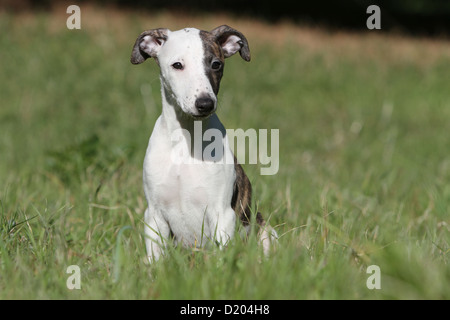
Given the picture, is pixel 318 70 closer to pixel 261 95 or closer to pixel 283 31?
pixel 261 95

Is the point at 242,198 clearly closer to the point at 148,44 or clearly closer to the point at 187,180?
the point at 187,180

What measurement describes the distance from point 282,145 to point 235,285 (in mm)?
7230

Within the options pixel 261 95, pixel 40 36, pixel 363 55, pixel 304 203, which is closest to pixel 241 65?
pixel 261 95

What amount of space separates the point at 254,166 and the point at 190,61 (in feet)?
11.2

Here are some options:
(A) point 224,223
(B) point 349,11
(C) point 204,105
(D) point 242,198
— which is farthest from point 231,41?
(B) point 349,11

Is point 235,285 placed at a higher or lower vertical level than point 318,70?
lower

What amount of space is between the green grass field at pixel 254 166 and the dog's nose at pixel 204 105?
0.81 m

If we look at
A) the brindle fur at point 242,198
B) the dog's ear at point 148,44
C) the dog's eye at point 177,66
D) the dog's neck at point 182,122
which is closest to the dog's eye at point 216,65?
the dog's eye at point 177,66

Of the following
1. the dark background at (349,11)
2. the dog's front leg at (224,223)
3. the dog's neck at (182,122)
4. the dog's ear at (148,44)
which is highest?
the dark background at (349,11)

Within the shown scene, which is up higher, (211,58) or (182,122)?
(211,58)

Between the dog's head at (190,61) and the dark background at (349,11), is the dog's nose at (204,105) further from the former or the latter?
the dark background at (349,11)

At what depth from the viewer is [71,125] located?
1027 centimetres

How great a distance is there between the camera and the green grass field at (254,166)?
3207 mm

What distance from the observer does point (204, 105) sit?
366cm
